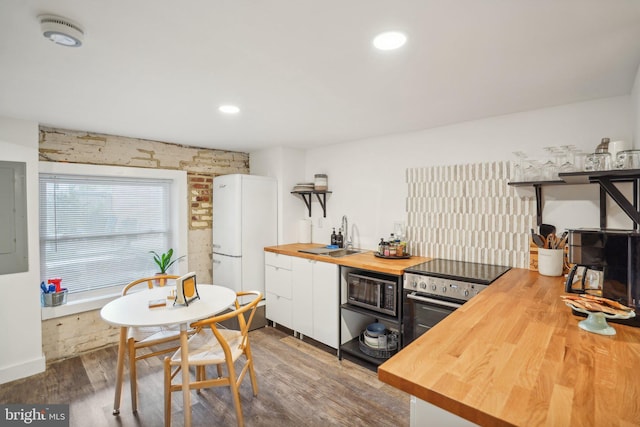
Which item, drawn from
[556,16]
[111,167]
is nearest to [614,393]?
[556,16]

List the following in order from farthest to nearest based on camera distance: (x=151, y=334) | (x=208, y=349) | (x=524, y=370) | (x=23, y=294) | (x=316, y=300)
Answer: (x=316, y=300)
(x=23, y=294)
(x=151, y=334)
(x=208, y=349)
(x=524, y=370)

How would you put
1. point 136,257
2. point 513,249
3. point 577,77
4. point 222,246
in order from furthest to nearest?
point 222,246
point 136,257
point 513,249
point 577,77

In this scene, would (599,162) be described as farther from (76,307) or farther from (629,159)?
(76,307)

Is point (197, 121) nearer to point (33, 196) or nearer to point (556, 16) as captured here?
point (33, 196)

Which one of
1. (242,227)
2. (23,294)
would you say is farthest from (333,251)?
(23,294)

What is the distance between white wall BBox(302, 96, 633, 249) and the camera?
2.26 metres

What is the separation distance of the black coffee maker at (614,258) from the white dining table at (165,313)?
1999 millimetres

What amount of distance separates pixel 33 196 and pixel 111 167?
27.7 inches

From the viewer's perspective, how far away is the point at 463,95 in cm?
213

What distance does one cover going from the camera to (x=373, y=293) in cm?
274

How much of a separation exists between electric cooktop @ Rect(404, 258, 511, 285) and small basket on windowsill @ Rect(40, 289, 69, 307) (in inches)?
124

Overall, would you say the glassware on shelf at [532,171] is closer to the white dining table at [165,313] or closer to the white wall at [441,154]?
the white wall at [441,154]

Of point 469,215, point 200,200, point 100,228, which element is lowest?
point 100,228

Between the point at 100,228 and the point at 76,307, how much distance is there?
0.80 meters
